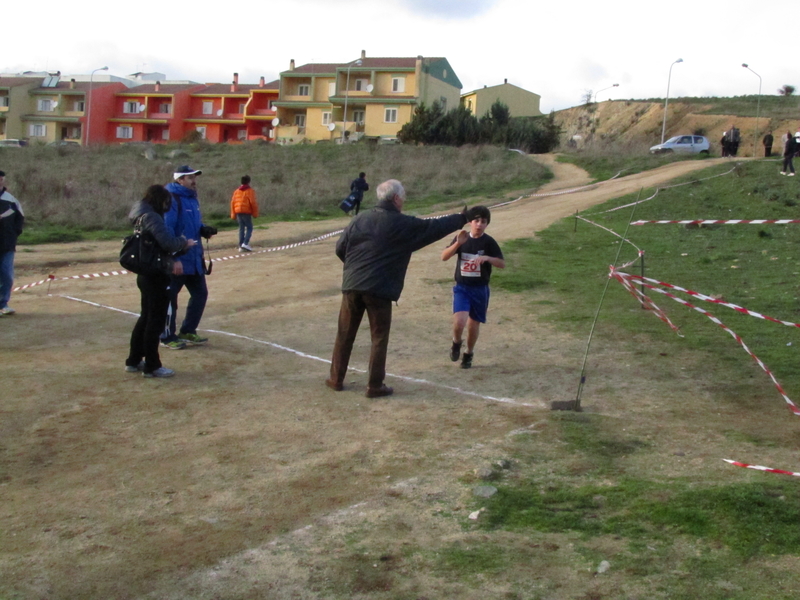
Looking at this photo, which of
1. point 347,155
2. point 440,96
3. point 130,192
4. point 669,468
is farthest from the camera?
point 440,96

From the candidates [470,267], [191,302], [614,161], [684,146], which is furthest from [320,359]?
[684,146]

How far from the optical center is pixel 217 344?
8.58m

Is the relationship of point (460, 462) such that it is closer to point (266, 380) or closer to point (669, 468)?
point (669, 468)

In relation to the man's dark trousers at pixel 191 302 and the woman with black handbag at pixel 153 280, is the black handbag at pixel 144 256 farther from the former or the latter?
the man's dark trousers at pixel 191 302

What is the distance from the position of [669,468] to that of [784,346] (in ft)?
13.9

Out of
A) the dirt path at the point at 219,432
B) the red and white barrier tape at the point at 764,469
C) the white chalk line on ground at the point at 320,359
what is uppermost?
the red and white barrier tape at the point at 764,469

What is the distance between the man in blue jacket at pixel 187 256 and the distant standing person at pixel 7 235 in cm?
249

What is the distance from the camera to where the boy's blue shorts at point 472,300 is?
25.0 ft

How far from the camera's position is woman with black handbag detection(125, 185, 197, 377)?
7.00 metres

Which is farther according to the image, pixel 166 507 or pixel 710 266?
pixel 710 266

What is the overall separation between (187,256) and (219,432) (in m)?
2.79

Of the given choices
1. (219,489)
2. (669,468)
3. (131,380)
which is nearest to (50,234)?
(131,380)

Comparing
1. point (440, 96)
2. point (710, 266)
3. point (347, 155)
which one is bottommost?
point (710, 266)

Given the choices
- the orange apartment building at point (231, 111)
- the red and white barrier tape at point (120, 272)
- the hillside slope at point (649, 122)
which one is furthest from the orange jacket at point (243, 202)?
the orange apartment building at point (231, 111)
